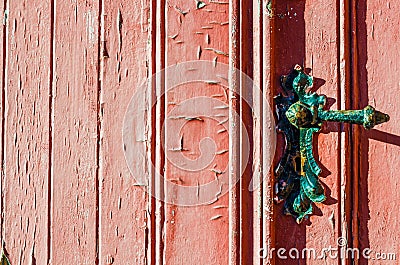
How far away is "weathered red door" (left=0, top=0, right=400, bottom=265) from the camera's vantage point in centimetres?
87

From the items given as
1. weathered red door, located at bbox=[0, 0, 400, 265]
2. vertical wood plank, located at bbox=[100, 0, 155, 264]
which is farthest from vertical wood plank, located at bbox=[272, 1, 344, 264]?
vertical wood plank, located at bbox=[100, 0, 155, 264]

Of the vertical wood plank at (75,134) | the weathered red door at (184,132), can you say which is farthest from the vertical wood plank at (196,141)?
the vertical wood plank at (75,134)

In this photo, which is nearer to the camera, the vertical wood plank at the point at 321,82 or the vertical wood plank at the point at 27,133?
the vertical wood plank at the point at 321,82

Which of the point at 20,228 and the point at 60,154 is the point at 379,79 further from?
the point at 20,228

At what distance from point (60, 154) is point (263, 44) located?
0.35 m

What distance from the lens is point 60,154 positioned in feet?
3.18

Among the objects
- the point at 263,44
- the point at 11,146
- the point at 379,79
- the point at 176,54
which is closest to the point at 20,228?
the point at 11,146

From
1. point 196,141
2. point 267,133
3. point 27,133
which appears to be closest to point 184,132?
point 196,141

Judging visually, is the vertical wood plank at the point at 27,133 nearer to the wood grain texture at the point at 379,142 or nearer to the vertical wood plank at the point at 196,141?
the vertical wood plank at the point at 196,141

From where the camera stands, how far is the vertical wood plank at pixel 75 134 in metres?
0.95

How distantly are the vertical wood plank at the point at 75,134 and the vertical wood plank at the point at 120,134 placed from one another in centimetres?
2

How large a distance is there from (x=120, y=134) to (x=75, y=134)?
0.24ft

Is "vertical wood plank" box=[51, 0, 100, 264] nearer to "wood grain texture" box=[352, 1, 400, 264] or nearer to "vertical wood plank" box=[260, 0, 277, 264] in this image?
"vertical wood plank" box=[260, 0, 277, 264]

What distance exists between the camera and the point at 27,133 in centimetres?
99
